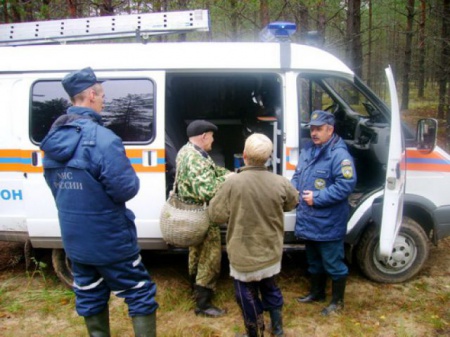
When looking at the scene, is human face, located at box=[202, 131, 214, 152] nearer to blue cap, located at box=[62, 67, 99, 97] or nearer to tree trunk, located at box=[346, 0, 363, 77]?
blue cap, located at box=[62, 67, 99, 97]

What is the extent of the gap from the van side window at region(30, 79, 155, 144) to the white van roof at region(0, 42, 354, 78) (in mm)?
166

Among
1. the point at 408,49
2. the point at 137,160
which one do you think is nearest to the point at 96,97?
the point at 137,160

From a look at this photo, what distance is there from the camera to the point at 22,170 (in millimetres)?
3682

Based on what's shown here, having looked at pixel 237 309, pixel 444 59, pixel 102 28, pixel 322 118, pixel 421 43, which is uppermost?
pixel 421 43

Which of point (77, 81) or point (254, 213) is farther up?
point (77, 81)

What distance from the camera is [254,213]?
278cm

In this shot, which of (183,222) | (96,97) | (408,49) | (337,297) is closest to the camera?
(96,97)

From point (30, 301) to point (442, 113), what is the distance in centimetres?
1391

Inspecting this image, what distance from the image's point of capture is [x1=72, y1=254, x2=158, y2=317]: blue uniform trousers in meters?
2.55

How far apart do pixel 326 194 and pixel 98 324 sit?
1936mm

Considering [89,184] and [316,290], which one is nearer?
[89,184]

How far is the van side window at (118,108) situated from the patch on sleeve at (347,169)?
1.68 meters

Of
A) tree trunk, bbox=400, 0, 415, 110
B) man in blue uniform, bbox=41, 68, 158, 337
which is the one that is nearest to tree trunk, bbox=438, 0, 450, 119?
tree trunk, bbox=400, 0, 415, 110

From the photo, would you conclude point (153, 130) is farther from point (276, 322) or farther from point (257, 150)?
point (276, 322)
